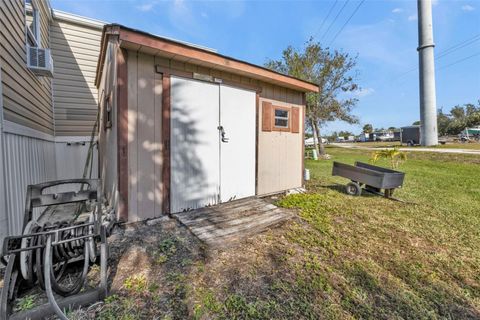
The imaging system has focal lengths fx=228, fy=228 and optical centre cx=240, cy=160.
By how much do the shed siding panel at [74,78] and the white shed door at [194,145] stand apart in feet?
13.6

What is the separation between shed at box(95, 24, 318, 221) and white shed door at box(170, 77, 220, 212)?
0.01m

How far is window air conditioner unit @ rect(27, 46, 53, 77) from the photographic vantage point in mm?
3821

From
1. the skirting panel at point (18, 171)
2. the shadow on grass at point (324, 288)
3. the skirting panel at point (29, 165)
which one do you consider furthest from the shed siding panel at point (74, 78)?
the shadow on grass at point (324, 288)

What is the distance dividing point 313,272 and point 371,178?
3296 mm

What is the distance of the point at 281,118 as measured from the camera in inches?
194

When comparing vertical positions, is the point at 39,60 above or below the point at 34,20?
below

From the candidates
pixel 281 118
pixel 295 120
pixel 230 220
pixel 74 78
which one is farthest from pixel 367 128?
pixel 230 220

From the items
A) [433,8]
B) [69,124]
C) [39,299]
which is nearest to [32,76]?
[69,124]

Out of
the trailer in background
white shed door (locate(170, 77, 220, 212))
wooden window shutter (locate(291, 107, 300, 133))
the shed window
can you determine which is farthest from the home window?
the trailer in background

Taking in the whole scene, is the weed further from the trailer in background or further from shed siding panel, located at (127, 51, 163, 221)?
the trailer in background

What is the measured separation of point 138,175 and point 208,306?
205 cm

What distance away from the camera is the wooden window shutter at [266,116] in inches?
179

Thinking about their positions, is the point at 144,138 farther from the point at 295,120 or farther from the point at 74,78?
the point at 74,78

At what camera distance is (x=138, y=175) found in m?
3.17
